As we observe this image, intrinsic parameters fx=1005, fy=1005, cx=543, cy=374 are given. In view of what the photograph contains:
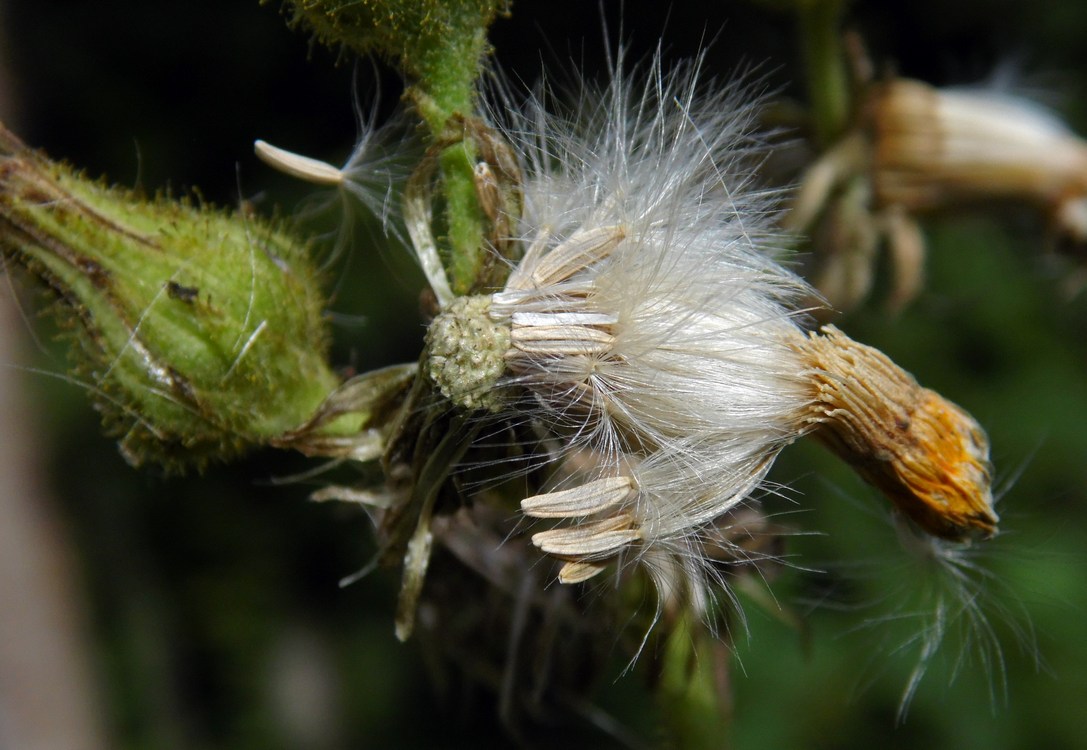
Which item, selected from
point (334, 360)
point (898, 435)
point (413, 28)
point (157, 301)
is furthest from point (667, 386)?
point (334, 360)

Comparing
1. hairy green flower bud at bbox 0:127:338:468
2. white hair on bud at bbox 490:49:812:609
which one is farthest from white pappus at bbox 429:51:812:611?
hairy green flower bud at bbox 0:127:338:468

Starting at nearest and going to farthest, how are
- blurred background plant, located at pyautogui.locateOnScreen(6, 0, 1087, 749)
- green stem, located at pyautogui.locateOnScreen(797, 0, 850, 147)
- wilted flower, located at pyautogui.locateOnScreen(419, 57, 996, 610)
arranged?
1. wilted flower, located at pyautogui.locateOnScreen(419, 57, 996, 610)
2. green stem, located at pyautogui.locateOnScreen(797, 0, 850, 147)
3. blurred background plant, located at pyautogui.locateOnScreen(6, 0, 1087, 749)

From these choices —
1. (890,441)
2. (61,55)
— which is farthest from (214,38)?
(890,441)

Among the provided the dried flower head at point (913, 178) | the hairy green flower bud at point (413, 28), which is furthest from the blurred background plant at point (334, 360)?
the hairy green flower bud at point (413, 28)

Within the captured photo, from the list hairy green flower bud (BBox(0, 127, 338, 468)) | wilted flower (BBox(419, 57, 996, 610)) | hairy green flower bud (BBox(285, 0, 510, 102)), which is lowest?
hairy green flower bud (BBox(0, 127, 338, 468))

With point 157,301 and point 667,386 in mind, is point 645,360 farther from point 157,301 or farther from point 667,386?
point 157,301

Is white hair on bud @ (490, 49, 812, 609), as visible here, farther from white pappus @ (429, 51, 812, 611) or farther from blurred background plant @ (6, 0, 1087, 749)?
blurred background plant @ (6, 0, 1087, 749)
